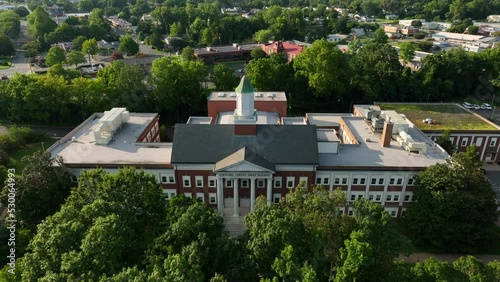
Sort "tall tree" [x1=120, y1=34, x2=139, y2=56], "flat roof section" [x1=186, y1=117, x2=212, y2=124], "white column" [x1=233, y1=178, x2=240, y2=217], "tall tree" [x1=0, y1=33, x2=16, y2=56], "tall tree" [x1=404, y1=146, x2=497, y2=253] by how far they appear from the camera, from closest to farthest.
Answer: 1. "tall tree" [x1=404, y1=146, x2=497, y2=253]
2. "white column" [x1=233, y1=178, x2=240, y2=217]
3. "flat roof section" [x1=186, y1=117, x2=212, y2=124]
4. "tall tree" [x1=120, y1=34, x2=139, y2=56]
5. "tall tree" [x1=0, y1=33, x2=16, y2=56]

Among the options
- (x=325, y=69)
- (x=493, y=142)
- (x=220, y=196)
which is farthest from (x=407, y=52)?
(x=220, y=196)

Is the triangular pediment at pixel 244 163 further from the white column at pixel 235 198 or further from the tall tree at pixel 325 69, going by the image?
the tall tree at pixel 325 69

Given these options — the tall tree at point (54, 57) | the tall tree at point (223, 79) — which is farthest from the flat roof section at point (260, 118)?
the tall tree at point (54, 57)

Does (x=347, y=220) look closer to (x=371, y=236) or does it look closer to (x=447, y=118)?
(x=371, y=236)

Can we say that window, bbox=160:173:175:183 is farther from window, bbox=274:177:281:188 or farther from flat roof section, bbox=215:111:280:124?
flat roof section, bbox=215:111:280:124

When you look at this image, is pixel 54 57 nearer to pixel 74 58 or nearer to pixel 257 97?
pixel 74 58

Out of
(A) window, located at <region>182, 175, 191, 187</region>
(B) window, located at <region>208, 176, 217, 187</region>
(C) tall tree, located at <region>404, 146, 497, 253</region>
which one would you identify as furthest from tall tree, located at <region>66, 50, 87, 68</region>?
(C) tall tree, located at <region>404, 146, 497, 253</region>
